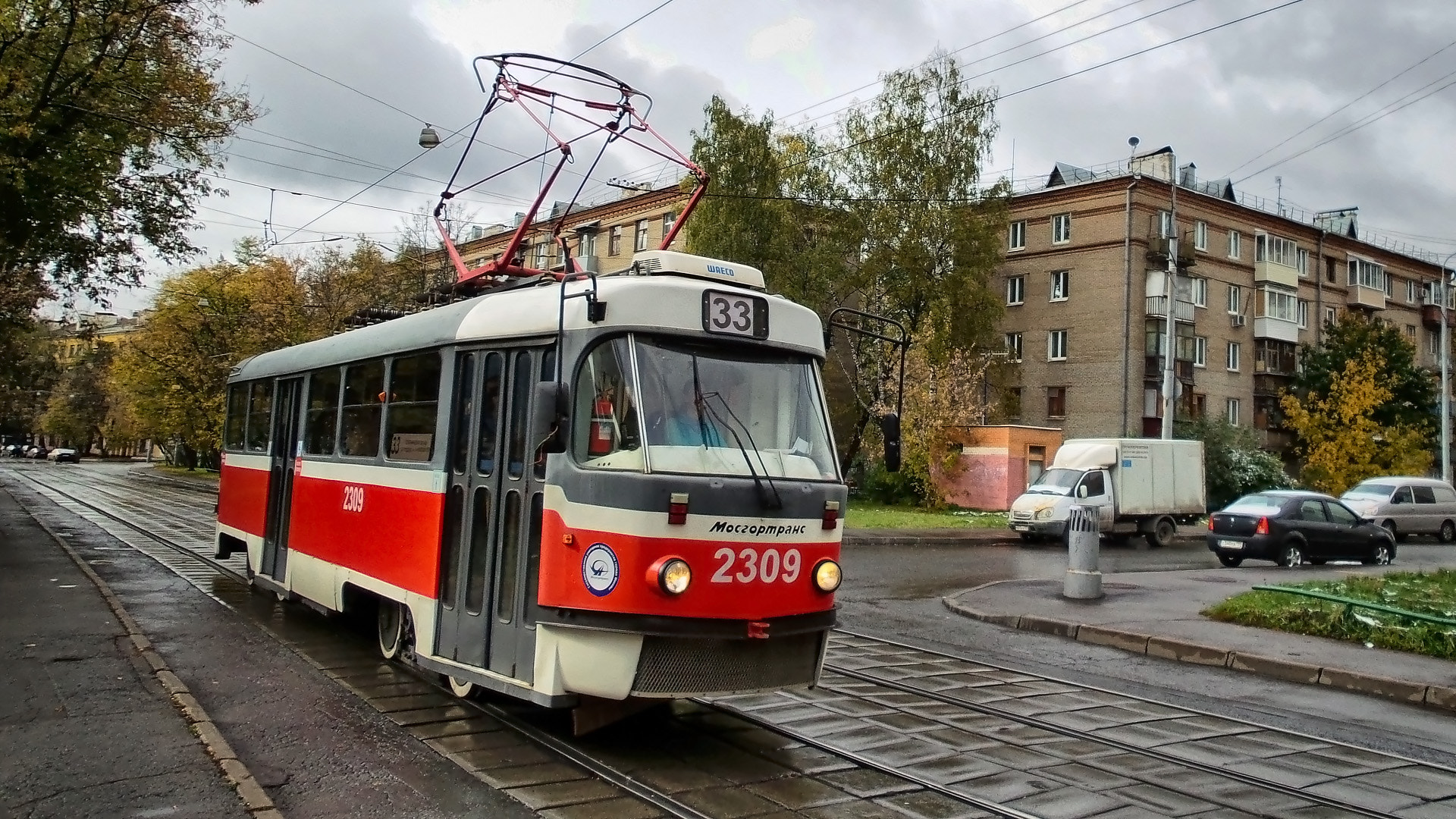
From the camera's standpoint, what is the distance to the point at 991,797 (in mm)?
6023

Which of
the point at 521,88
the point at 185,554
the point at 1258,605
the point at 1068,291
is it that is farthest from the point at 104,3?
A: the point at 1068,291

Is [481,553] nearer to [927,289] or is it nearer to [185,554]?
[185,554]

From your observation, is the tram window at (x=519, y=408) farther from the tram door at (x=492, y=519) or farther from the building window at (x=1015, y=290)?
the building window at (x=1015, y=290)

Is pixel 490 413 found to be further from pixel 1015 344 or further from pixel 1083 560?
pixel 1015 344

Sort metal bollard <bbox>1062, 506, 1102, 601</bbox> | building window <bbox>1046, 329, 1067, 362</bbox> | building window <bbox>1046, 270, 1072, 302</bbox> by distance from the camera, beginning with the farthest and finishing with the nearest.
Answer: building window <bbox>1046, 329, 1067, 362</bbox> → building window <bbox>1046, 270, 1072, 302</bbox> → metal bollard <bbox>1062, 506, 1102, 601</bbox>

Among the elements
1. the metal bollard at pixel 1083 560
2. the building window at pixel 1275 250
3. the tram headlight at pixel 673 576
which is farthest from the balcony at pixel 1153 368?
the tram headlight at pixel 673 576

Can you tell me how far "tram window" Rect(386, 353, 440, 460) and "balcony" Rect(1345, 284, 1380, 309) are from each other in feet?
197

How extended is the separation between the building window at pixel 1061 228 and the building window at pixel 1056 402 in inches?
249

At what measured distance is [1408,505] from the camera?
108 ft

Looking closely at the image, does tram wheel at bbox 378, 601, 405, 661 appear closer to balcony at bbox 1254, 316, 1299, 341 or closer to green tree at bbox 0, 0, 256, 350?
green tree at bbox 0, 0, 256, 350

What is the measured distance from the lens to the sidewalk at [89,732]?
222 inches

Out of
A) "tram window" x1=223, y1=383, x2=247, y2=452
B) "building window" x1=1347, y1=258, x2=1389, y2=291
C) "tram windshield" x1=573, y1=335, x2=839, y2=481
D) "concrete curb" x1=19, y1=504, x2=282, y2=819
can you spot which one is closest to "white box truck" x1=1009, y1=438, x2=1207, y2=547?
"concrete curb" x1=19, y1=504, x2=282, y2=819

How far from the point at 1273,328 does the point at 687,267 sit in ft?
166

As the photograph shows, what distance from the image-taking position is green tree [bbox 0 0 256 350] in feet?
55.6
